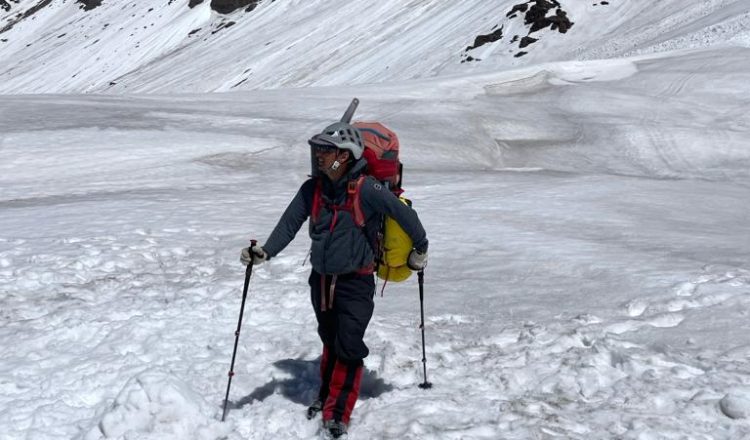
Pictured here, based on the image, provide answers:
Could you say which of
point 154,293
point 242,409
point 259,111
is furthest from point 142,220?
point 259,111

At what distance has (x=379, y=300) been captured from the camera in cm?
779

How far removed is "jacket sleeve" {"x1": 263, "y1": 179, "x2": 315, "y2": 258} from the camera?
5.10 meters

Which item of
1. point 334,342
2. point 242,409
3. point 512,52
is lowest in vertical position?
point 512,52

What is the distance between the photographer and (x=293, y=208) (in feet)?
16.9

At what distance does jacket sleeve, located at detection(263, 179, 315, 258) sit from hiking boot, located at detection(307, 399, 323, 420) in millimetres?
1005

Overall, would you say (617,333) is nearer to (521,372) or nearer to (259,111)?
(521,372)

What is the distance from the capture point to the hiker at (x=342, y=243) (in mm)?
4848

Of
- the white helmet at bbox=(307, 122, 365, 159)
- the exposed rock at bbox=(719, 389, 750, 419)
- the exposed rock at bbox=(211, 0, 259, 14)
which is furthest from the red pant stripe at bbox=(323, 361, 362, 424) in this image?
the exposed rock at bbox=(211, 0, 259, 14)

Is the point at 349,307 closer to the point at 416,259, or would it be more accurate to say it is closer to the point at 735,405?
the point at 416,259

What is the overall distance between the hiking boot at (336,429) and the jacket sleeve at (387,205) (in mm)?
1238

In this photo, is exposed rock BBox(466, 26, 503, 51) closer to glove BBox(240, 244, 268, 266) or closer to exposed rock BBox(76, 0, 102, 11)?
glove BBox(240, 244, 268, 266)

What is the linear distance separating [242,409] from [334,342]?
79 centimetres

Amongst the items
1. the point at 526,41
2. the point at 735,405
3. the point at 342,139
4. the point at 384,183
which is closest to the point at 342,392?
the point at 384,183

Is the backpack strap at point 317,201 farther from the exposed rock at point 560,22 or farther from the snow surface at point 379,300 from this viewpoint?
the exposed rock at point 560,22
